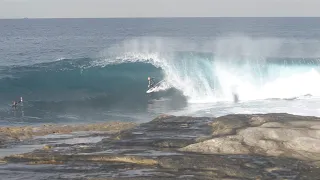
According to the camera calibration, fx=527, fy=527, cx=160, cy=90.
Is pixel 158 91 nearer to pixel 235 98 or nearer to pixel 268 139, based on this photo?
pixel 235 98

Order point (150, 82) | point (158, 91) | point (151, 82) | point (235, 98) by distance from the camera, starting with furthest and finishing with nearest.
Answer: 1. point (151, 82)
2. point (150, 82)
3. point (158, 91)
4. point (235, 98)

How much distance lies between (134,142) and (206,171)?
5.07 m

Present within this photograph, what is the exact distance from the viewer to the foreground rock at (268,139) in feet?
62.7

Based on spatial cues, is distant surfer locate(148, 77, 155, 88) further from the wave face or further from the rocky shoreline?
the rocky shoreline

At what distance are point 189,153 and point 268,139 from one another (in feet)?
10.4

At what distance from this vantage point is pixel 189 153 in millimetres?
19172

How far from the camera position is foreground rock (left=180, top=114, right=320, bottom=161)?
62.7 feet

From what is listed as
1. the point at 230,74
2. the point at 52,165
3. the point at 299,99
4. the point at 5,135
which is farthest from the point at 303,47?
the point at 52,165

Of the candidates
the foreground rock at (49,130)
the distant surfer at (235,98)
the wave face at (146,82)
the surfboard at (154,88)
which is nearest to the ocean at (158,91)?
the wave face at (146,82)

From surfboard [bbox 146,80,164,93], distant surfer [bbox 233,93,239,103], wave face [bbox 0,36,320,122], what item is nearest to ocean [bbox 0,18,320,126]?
wave face [bbox 0,36,320,122]

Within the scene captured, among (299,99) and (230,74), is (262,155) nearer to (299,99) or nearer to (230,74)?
(299,99)

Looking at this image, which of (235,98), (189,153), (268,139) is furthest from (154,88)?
(189,153)

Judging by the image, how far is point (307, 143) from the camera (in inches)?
764

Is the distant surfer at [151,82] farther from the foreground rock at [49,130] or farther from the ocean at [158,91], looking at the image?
the foreground rock at [49,130]
